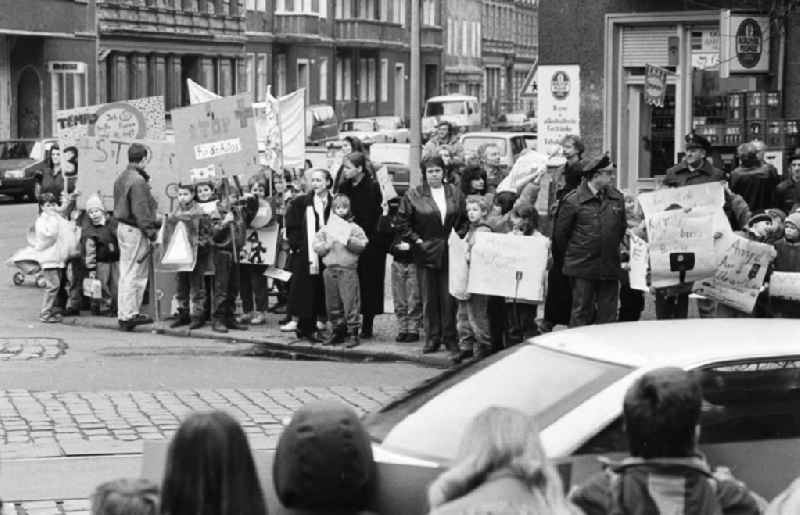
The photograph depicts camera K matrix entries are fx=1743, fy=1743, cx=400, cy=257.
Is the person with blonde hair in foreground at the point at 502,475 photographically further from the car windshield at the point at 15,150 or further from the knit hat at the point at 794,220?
the car windshield at the point at 15,150

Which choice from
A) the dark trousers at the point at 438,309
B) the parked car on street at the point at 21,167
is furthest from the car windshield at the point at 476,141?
the dark trousers at the point at 438,309

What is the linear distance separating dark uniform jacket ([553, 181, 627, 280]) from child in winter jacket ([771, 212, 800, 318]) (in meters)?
1.41

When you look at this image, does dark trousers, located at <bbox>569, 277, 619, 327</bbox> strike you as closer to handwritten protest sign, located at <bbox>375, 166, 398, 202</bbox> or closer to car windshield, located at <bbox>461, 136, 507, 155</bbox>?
handwritten protest sign, located at <bbox>375, 166, 398, 202</bbox>

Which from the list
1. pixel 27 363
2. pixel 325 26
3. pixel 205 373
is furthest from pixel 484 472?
pixel 325 26

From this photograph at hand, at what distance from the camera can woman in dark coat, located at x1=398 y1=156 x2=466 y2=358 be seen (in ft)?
49.9

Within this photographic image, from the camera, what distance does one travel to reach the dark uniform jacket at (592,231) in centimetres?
1404

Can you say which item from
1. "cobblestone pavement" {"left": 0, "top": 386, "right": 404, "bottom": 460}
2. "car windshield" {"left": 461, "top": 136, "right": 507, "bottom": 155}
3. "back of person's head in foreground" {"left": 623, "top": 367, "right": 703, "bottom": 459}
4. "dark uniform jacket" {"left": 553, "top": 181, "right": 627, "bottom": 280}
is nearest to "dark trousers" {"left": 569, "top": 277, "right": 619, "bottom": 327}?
"dark uniform jacket" {"left": 553, "top": 181, "right": 627, "bottom": 280}

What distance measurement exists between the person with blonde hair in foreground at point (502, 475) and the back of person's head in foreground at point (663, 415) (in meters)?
0.51

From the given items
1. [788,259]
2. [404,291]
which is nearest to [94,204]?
[404,291]

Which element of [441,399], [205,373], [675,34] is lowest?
[205,373]

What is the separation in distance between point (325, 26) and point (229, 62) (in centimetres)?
973

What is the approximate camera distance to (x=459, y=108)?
226 ft

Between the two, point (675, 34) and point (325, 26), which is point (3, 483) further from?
point (325, 26)

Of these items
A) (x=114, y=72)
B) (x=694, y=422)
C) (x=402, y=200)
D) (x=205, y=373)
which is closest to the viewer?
(x=694, y=422)
